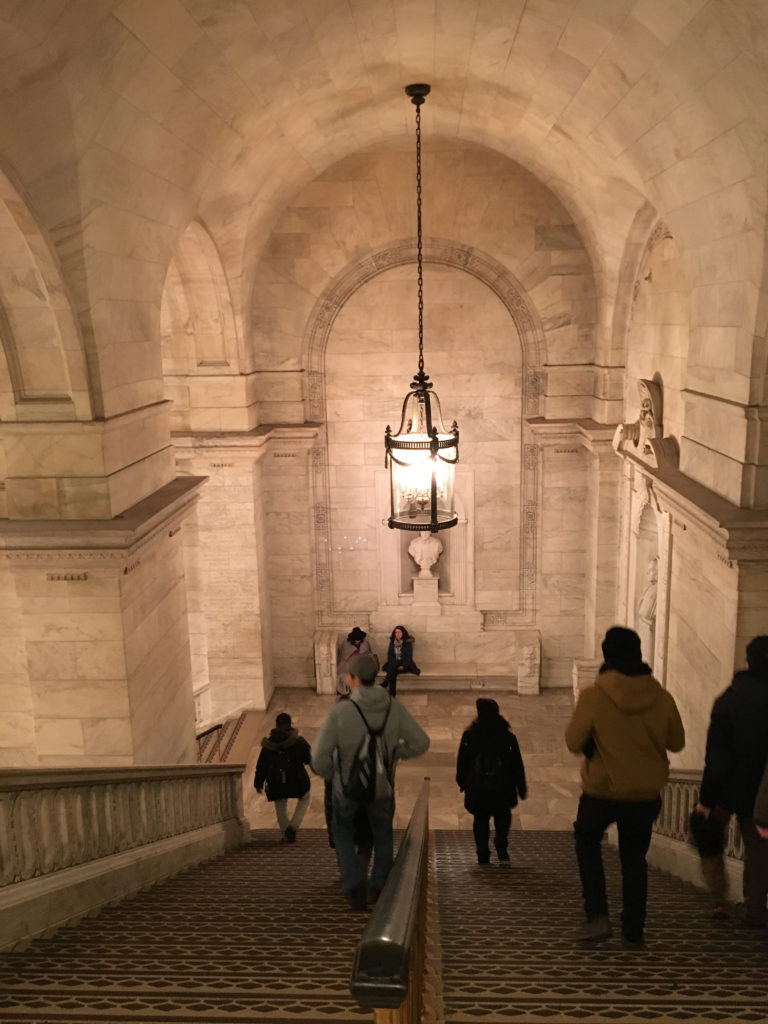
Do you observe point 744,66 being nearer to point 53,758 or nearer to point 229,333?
point 53,758

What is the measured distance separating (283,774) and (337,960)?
355 cm

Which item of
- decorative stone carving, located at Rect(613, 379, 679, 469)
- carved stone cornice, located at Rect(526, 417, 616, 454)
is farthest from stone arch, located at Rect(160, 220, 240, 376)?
decorative stone carving, located at Rect(613, 379, 679, 469)

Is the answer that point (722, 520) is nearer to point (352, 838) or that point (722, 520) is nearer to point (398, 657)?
point (352, 838)

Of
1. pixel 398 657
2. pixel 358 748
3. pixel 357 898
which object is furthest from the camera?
pixel 398 657

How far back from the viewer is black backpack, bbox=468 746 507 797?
562 cm

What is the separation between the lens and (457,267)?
1191 centimetres

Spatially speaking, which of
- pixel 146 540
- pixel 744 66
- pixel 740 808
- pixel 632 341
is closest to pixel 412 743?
pixel 740 808

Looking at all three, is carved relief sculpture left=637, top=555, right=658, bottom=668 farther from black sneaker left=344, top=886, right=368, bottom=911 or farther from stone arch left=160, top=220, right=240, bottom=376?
black sneaker left=344, top=886, right=368, bottom=911

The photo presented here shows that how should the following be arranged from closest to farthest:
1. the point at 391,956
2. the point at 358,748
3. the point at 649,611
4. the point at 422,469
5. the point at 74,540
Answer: the point at 391,956 < the point at 358,748 < the point at 74,540 < the point at 422,469 < the point at 649,611

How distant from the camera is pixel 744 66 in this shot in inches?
190

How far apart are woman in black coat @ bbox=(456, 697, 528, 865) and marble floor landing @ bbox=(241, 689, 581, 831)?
357 centimetres

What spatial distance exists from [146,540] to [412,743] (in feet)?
9.50

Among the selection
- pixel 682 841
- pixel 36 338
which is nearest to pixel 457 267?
pixel 36 338

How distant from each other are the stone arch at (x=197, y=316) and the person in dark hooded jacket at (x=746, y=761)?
797cm
